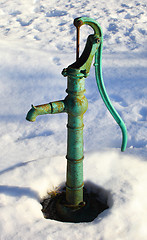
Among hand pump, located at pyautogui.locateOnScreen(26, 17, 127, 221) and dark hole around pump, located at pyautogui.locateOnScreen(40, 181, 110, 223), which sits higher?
hand pump, located at pyautogui.locateOnScreen(26, 17, 127, 221)

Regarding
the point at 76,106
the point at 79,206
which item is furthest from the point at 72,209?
the point at 76,106

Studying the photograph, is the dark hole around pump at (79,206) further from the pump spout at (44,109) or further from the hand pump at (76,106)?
the pump spout at (44,109)

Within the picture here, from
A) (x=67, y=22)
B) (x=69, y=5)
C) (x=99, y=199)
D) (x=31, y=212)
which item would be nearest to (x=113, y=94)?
(x=99, y=199)

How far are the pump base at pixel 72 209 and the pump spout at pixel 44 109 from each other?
0.52 meters

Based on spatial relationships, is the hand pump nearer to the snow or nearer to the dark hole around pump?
the dark hole around pump

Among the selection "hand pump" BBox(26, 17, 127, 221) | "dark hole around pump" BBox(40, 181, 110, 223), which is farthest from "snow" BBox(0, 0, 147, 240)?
"hand pump" BBox(26, 17, 127, 221)

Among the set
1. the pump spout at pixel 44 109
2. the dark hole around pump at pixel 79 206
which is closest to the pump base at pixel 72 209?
the dark hole around pump at pixel 79 206

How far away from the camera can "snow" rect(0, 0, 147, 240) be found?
1.43 metres

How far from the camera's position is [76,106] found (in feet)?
4.23

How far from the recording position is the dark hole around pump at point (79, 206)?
1.52 meters

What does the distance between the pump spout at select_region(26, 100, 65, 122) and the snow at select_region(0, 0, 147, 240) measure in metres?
0.48

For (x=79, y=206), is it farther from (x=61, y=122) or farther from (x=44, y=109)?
(x=61, y=122)

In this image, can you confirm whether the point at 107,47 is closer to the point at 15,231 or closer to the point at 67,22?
the point at 67,22

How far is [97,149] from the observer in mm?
1980
